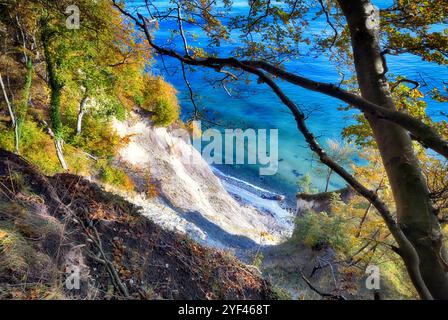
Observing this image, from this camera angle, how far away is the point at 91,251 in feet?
13.7

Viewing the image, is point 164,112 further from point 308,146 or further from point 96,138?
point 308,146

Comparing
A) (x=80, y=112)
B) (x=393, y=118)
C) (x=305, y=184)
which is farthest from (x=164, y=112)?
(x=393, y=118)

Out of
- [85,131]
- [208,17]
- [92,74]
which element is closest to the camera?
[208,17]

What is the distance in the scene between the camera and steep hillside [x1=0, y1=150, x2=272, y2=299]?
334 cm

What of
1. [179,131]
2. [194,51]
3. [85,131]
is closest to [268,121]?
[179,131]

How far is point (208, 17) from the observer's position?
646 cm

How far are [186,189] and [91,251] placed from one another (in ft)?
66.8

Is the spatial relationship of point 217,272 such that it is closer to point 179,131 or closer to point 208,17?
point 208,17

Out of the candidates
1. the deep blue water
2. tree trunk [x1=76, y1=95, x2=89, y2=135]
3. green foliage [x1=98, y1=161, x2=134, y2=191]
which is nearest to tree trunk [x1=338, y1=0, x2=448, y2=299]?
tree trunk [x1=76, y1=95, x2=89, y2=135]

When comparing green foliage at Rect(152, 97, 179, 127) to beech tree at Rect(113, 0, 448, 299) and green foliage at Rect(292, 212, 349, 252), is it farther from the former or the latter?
beech tree at Rect(113, 0, 448, 299)

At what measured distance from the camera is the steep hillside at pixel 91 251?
3.34m

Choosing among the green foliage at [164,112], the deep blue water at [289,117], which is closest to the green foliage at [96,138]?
the green foliage at [164,112]

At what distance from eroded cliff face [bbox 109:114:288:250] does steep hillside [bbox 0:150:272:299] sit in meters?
11.6
